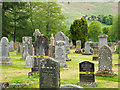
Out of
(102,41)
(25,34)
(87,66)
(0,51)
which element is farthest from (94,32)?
(87,66)

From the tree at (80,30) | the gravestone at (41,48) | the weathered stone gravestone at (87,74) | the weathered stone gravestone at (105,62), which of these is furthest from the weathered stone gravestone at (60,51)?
the tree at (80,30)

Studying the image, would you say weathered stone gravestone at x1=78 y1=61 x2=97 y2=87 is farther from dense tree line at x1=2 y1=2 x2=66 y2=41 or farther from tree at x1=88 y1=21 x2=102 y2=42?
tree at x1=88 y1=21 x2=102 y2=42

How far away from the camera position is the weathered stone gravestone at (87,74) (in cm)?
940

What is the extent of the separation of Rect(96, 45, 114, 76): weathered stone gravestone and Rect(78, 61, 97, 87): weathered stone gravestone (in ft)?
9.01

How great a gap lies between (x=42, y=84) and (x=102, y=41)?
14.2 metres

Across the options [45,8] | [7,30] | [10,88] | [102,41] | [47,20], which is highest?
[45,8]

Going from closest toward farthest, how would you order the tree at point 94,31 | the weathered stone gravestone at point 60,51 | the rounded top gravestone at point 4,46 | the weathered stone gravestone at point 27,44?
the weathered stone gravestone at point 60,51 → the rounded top gravestone at point 4,46 → the weathered stone gravestone at point 27,44 → the tree at point 94,31

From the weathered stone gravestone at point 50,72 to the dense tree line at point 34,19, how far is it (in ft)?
101

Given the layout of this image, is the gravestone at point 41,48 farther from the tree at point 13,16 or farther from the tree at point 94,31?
the tree at point 94,31

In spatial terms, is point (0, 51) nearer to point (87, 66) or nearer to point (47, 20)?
point (87, 66)

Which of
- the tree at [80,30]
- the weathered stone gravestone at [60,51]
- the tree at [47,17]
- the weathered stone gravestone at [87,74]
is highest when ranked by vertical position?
the tree at [47,17]

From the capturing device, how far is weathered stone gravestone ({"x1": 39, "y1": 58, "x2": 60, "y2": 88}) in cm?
735

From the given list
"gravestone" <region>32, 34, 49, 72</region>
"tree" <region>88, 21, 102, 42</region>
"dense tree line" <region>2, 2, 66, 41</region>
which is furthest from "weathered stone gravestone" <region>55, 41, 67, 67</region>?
"tree" <region>88, 21, 102, 42</region>

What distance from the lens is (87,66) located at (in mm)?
9430
